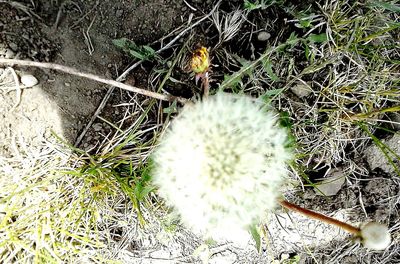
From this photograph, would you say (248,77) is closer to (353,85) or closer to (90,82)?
(353,85)

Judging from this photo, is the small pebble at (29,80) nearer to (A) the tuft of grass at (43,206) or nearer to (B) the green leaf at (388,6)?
(A) the tuft of grass at (43,206)

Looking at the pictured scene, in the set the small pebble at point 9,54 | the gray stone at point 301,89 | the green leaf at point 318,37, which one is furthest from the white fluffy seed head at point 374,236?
the small pebble at point 9,54

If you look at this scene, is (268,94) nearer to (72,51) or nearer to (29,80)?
(72,51)

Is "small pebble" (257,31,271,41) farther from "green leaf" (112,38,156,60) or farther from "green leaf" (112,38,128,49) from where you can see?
"green leaf" (112,38,128,49)

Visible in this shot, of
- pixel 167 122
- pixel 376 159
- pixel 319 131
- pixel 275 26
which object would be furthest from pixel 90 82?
pixel 376 159

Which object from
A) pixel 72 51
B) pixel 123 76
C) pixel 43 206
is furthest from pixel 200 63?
pixel 43 206
